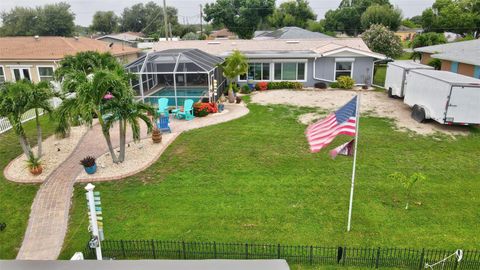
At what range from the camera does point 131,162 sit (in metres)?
13.9

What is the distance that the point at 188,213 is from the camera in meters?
10.4

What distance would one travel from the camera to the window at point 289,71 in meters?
28.2

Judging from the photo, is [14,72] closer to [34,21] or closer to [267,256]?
[267,256]

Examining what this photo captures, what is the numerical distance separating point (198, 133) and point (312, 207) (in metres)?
8.31

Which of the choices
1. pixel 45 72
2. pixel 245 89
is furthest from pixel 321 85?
pixel 45 72

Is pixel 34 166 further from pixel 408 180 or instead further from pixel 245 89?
pixel 245 89

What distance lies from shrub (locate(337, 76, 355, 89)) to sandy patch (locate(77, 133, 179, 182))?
1603 cm

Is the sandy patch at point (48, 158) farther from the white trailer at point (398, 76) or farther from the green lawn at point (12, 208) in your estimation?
the white trailer at point (398, 76)

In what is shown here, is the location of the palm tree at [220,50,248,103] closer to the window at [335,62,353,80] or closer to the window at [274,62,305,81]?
the window at [274,62,305,81]

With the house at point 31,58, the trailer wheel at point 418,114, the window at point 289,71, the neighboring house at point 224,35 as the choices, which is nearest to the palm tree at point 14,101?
the house at point 31,58

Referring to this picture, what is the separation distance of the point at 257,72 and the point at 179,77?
6236 mm

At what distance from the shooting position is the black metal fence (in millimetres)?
8156

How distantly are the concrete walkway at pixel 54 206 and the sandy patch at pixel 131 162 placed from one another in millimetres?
665

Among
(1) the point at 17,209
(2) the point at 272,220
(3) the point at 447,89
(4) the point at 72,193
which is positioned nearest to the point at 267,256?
(2) the point at 272,220
